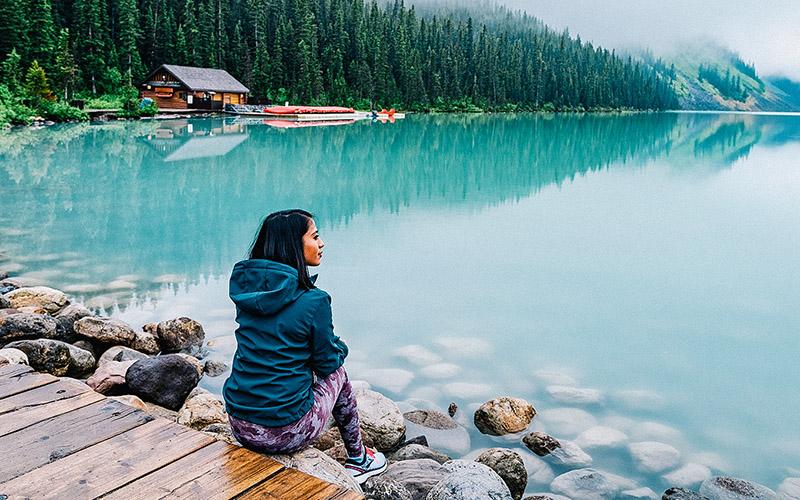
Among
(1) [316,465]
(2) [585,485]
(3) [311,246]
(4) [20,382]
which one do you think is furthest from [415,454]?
(4) [20,382]

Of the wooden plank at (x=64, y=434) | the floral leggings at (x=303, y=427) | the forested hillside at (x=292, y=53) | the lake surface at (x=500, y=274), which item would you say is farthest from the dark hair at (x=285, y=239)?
the forested hillside at (x=292, y=53)

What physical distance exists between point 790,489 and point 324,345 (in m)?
4.13

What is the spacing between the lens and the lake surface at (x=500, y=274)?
671 centimetres

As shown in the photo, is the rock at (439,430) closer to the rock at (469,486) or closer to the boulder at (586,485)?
the boulder at (586,485)

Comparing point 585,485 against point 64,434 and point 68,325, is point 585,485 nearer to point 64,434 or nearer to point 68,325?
point 64,434

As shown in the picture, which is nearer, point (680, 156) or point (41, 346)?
point (41, 346)

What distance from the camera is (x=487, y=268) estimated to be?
38.8 feet

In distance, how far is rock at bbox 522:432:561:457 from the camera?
5.45 m

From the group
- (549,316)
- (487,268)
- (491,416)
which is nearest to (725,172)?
(487,268)

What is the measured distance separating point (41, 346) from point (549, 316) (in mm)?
6129

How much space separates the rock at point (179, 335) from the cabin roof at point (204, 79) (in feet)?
177

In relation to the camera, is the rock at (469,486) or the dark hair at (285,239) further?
the rock at (469,486)

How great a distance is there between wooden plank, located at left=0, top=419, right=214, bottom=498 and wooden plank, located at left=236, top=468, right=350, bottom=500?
17.4 inches

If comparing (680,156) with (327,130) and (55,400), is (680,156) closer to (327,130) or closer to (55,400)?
(327,130)
